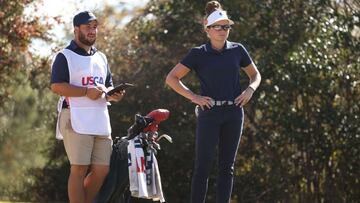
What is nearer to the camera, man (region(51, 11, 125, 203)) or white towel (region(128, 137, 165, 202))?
white towel (region(128, 137, 165, 202))

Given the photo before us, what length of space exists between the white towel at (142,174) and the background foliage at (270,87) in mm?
5783

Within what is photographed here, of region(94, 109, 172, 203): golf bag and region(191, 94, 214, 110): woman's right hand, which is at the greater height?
region(191, 94, 214, 110): woman's right hand

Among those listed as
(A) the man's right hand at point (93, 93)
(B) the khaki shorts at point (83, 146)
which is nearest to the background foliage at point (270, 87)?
(B) the khaki shorts at point (83, 146)

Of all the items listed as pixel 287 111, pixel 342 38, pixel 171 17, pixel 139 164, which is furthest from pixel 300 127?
pixel 139 164

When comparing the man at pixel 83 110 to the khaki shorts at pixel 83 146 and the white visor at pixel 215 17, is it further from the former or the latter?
the white visor at pixel 215 17

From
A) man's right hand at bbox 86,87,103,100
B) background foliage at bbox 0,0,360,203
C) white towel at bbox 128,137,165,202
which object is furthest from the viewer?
background foliage at bbox 0,0,360,203

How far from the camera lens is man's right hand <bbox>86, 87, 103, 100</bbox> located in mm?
6754

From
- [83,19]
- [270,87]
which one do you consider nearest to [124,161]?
[83,19]

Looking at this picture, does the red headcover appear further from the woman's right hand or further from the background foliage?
the background foliage

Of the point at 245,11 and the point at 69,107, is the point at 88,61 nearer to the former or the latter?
the point at 69,107

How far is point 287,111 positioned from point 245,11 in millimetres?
1618

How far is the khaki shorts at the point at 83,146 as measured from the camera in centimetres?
679

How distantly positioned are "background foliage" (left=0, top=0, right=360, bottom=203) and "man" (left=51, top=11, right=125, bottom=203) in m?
5.72

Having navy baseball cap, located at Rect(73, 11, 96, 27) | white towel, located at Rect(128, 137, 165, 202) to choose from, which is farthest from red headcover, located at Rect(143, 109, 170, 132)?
navy baseball cap, located at Rect(73, 11, 96, 27)
